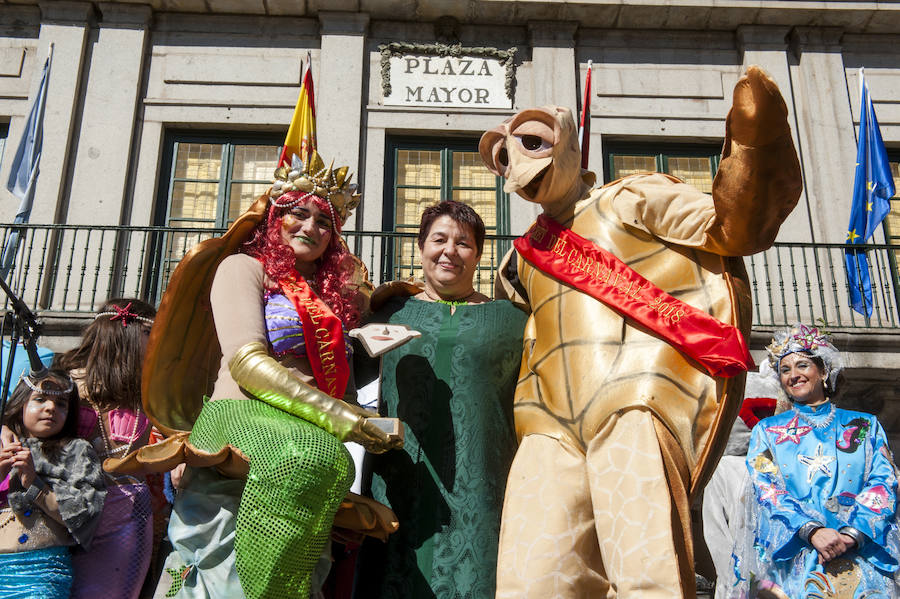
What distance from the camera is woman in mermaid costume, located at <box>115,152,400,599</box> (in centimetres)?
265

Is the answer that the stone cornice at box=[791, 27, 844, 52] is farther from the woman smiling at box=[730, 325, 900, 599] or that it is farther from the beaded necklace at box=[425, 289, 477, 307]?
the beaded necklace at box=[425, 289, 477, 307]

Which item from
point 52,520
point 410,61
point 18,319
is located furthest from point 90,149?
point 52,520

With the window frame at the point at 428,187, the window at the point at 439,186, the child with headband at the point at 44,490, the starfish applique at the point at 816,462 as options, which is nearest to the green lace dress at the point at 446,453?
the child with headband at the point at 44,490

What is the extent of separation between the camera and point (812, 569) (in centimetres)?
430

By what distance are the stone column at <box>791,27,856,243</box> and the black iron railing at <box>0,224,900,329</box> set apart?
49 centimetres

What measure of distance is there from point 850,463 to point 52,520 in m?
3.78

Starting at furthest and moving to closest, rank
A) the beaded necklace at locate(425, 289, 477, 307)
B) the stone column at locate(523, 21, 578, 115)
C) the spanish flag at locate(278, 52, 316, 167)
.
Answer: the stone column at locate(523, 21, 578, 115) → the spanish flag at locate(278, 52, 316, 167) → the beaded necklace at locate(425, 289, 477, 307)

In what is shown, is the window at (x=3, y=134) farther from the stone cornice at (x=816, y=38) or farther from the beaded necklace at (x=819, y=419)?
the stone cornice at (x=816, y=38)

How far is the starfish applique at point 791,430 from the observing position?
4797 millimetres

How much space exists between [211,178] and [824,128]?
308 inches

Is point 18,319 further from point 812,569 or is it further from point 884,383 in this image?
point 884,383

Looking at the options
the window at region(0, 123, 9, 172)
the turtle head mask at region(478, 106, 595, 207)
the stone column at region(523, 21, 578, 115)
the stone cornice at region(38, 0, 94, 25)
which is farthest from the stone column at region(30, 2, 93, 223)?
the turtle head mask at region(478, 106, 595, 207)

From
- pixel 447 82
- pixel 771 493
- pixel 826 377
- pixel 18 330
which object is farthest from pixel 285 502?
pixel 447 82

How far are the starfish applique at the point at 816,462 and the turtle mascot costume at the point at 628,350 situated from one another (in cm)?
188
